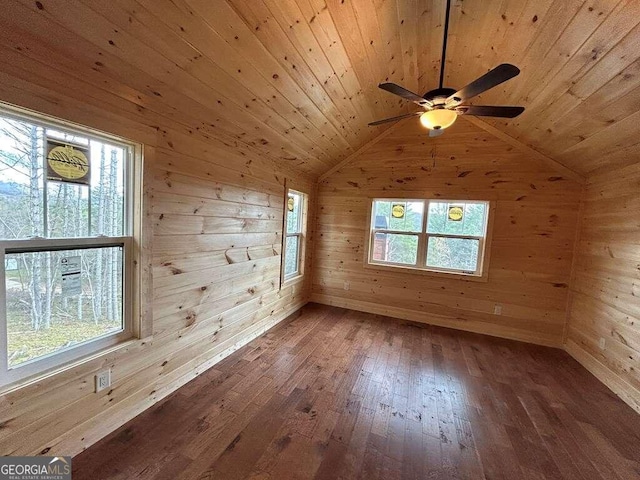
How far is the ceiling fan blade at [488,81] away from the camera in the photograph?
1233 millimetres

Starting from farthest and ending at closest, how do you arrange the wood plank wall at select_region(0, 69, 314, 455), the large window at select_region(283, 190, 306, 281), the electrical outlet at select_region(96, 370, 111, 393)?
the large window at select_region(283, 190, 306, 281)
the electrical outlet at select_region(96, 370, 111, 393)
the wood plank wall at select_region(0, 69, 314, 455)

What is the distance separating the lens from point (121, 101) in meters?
1.59

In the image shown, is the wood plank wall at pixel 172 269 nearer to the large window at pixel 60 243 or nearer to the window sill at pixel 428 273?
the large window at pixel 60 243

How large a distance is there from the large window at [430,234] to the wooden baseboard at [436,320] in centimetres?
71

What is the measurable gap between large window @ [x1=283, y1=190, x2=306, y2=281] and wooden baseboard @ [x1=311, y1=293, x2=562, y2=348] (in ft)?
2.46

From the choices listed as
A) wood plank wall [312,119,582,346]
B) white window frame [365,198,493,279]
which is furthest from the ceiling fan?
white window frame [365,198,493,279]

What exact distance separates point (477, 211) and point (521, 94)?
64.2 inches

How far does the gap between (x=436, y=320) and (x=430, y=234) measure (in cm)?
129

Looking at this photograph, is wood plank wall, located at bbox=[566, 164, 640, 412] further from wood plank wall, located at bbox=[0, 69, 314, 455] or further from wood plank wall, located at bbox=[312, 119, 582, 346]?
wood plank wall, located at bbox=[0, 69, 314, 455]

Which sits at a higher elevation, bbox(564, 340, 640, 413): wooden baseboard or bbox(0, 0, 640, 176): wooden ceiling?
bbox(0, 0, 640, 176): wooden ceiling

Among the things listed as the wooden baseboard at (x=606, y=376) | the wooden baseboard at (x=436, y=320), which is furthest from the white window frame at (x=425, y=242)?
the wooden baseboard at (x=606, y=376)

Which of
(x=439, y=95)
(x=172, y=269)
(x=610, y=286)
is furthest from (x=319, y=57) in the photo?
(x=610, y=286)

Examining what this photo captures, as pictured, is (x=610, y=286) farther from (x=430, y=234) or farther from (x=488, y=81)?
(x=488, y=81)

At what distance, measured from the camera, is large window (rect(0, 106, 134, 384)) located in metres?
1.26
